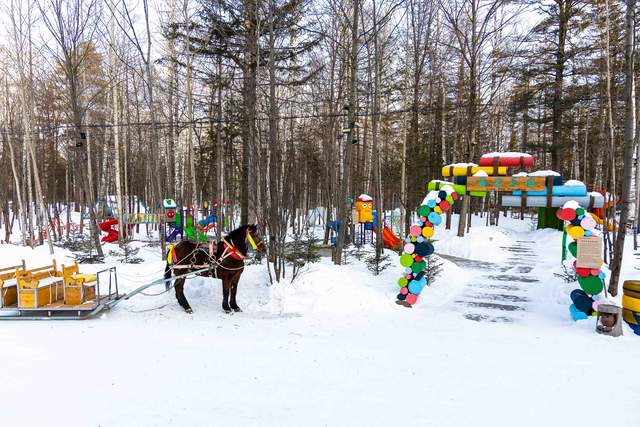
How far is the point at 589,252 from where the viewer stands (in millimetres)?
6824

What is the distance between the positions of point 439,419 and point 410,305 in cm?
441

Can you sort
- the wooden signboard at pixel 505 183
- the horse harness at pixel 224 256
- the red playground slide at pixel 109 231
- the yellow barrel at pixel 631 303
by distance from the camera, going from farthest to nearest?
the red playground slide at pixel 109 231 → the wooden signboard at pixel 505 183 → the horse harness at pixel 224 256 → the yellow barrel at pixel 631 303

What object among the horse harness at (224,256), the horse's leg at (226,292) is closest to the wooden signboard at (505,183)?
the horse harness at (224,256)

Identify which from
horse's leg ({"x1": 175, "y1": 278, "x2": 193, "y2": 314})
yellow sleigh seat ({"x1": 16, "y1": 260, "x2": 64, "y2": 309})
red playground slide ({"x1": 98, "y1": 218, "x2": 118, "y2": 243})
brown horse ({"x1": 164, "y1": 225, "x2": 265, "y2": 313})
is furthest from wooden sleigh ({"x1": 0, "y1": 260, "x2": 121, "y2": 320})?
red playground slide ({"x1": 98, "y1": 218, "x2": 118, "y2": 243})

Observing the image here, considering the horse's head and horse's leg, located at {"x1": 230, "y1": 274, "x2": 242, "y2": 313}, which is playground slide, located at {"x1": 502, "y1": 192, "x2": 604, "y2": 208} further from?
horse's leg, located at {"x1": 230, "y1": 274, "x2": 242, "y2": 313}

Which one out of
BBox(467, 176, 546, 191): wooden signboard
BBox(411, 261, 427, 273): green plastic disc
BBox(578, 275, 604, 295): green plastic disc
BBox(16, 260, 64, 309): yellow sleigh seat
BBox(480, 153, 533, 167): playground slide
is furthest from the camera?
BBox(480, 153, 533, 167): playground slide

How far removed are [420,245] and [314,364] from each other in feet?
13.6

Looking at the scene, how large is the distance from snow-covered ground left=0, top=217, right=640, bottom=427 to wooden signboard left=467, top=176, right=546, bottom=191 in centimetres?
231

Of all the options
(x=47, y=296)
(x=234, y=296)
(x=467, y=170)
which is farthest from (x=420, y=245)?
(x=47, y=296)

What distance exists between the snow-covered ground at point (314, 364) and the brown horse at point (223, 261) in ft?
1.42

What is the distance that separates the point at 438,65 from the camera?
19609 mm

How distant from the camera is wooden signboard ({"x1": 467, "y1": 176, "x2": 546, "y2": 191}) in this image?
26.1ft

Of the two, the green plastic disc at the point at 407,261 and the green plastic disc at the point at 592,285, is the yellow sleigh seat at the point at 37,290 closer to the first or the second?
the green plastic disc at the point at 407,261

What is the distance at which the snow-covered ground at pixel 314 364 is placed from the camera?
3732 mm
